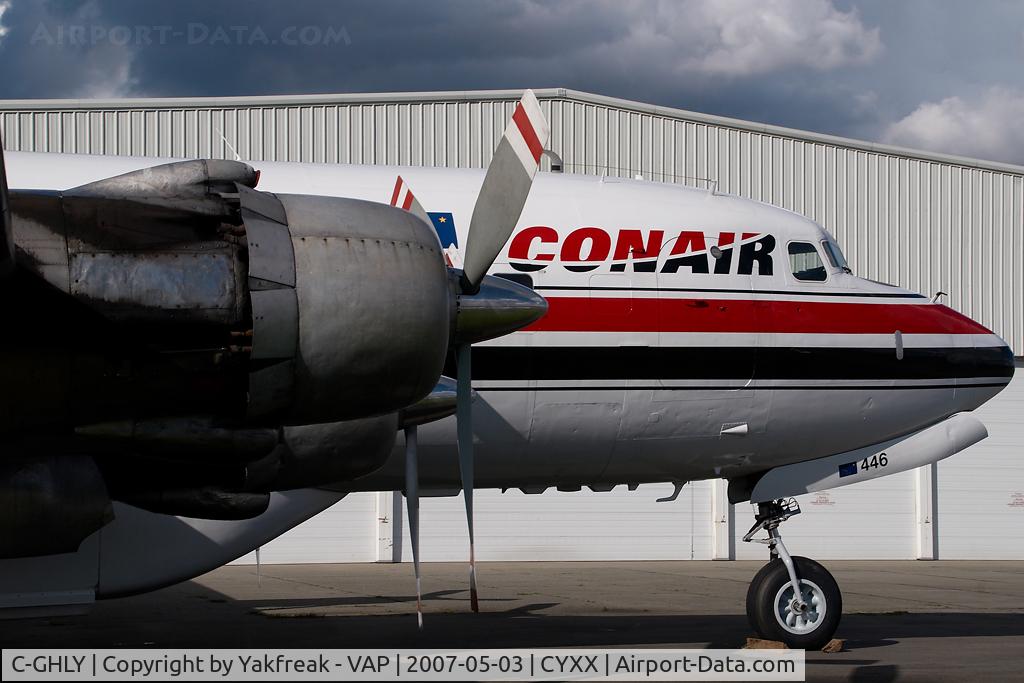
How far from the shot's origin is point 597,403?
34.4 feet

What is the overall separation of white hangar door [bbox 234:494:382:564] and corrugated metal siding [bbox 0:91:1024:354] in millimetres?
7053

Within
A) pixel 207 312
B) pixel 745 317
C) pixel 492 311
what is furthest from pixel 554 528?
pixel 207 312

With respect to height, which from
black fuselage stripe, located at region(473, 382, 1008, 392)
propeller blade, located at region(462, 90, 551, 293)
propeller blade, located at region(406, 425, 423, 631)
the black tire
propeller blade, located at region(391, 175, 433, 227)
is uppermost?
propeller blade, located at region(391, 175, 433, 227)

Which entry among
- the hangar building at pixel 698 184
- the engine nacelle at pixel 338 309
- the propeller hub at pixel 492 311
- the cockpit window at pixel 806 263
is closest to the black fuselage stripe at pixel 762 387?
the cockpit window at pixel 806 263

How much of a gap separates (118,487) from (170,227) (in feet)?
7.77

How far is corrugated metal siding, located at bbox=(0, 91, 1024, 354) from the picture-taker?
23.9m

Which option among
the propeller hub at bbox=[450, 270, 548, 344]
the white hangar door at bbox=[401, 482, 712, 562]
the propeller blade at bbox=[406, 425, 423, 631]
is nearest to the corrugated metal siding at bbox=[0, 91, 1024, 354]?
the white hangar door at bbox=[401, 482, 712, 562]

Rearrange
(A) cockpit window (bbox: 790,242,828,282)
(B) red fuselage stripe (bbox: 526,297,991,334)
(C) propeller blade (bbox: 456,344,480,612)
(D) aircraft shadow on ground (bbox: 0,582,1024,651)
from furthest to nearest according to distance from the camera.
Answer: (D) aircraft shadow on ground (bbox: 0,582,1024,651) < (A) cockpit window (bbox: 790,242,828,282) < (B) red fuselage stripe (bbox: 526,297,991,334) < (C) propeller blade (bbox: 456,344,480,612)

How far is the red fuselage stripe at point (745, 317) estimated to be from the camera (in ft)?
34.0

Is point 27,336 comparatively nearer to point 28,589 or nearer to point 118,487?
point 118,487

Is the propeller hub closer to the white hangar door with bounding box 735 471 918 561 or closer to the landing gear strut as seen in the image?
the landing gear strut

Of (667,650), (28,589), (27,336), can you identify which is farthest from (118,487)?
(667,650)

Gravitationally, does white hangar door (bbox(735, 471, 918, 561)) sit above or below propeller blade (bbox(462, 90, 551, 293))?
below

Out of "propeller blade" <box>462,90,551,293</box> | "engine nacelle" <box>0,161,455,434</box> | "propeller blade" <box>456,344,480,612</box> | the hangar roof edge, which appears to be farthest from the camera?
the hangar roof edge
